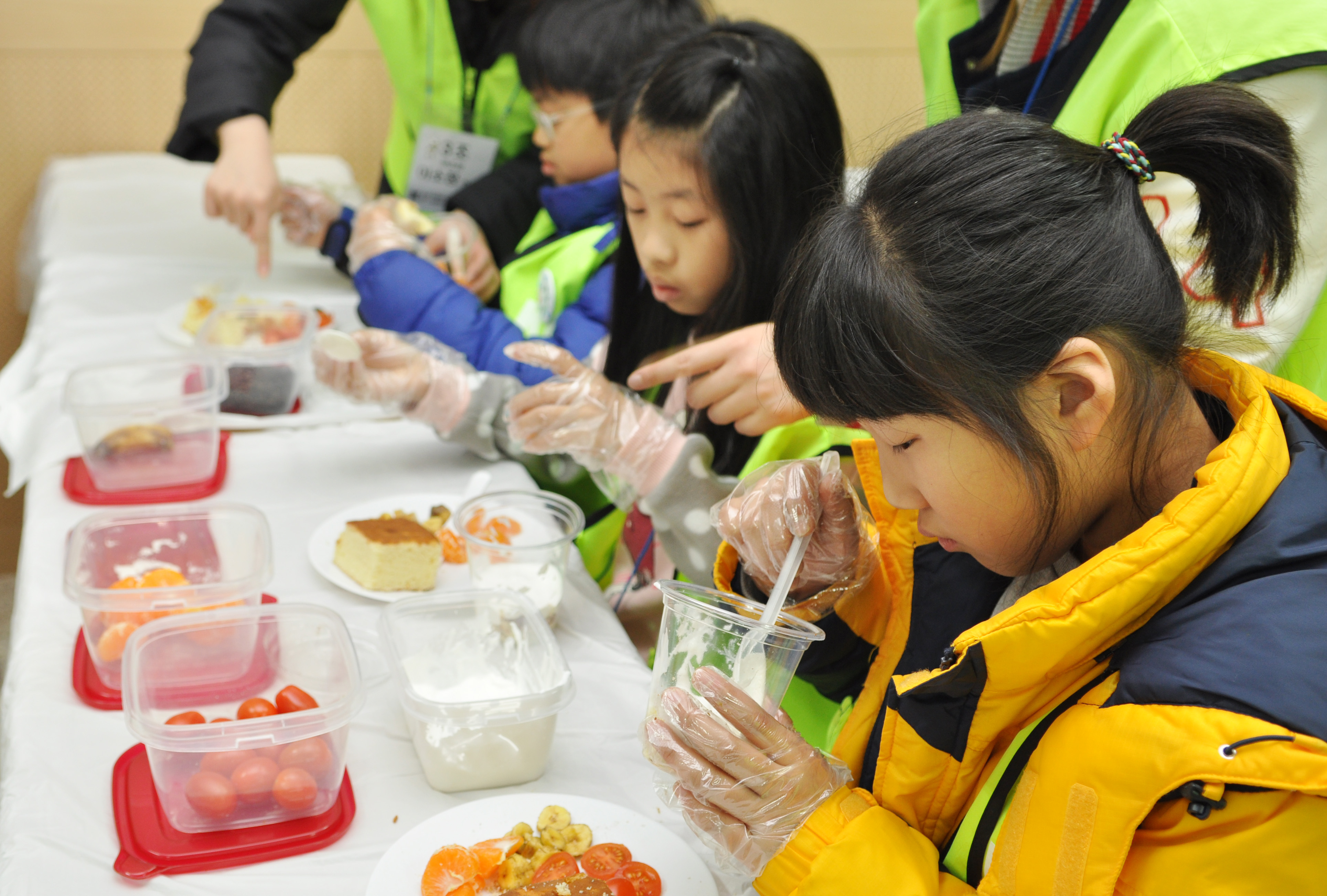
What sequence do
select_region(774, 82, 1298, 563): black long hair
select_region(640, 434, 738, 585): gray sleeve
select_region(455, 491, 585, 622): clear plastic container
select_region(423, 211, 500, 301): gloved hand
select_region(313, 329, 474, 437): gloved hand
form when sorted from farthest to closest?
select_region(423, 211, 500, 301): gloved hand
select_region(313, 329, 474, 437): gloved hand
select_region(640, 434, 738, 585): gray sleeve
select_region(455, 491, 585, 622): clear plastic container
select_region(774, 82, 1298, 563): black long hair

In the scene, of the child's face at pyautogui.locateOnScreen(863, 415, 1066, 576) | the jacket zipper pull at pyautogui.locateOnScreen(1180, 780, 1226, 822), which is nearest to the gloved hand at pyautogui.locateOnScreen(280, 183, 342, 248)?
the child's face at pyautogui.locateOnScreen(863, 415, 1066, 576)

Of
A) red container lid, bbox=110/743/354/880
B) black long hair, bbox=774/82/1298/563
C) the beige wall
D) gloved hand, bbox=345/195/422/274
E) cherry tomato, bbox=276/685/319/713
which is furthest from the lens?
the beige wall

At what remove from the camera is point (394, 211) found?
91.0 inches

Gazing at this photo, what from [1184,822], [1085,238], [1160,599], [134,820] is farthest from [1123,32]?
[134,820]

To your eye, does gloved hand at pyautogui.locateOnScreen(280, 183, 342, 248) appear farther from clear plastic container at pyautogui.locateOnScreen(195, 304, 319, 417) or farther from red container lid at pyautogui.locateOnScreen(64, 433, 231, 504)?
red container lid at pyautogui.locateOnScreen(64, 433, 231, 504)

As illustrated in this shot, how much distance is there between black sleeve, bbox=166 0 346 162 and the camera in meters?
2.25

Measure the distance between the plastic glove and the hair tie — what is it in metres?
0.38

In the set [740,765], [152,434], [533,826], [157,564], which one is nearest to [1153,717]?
[740,765]

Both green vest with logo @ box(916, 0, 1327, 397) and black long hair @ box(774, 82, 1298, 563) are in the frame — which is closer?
black long hair @ box(774, 82, 1298, 563)

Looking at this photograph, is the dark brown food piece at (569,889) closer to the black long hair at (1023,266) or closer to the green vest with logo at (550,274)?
the black long hair at (1023,266)

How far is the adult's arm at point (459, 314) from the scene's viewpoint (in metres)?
1.88

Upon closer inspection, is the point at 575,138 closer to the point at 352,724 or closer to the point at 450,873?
the point at 352,724

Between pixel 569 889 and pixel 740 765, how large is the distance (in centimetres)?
17

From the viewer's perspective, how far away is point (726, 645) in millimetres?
859
